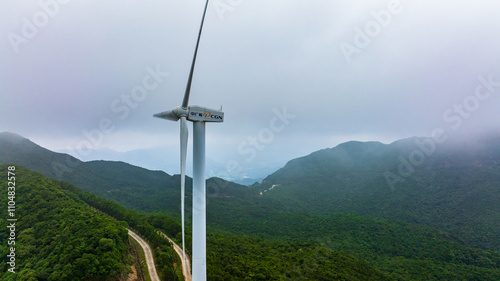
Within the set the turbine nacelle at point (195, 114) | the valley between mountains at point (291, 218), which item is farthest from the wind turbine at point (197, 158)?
the valley between mountains at point (291, 218)

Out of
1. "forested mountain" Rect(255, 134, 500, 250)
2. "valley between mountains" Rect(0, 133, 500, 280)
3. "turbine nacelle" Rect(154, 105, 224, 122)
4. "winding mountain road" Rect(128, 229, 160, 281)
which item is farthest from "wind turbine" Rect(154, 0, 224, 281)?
"forested mountain" Rect(255, 134, 500, 250)

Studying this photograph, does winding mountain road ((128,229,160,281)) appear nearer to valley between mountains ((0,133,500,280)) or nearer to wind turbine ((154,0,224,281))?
valley between mountains ((0,133,500,280))

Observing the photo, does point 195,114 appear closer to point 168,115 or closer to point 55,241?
point 168,115

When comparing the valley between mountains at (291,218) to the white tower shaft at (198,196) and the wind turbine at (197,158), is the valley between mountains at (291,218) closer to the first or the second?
the white tower shaft at (198,196)

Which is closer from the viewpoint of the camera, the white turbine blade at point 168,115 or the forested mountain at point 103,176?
the white turbine blade at point 168,115

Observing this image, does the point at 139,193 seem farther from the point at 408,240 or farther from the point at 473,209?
the point at 473,209

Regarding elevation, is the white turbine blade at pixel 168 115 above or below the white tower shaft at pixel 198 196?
above

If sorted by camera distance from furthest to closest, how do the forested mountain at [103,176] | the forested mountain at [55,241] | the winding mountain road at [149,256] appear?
the forested mountain at [103,176]
the winding mountain road at [149,256]
the forested mountain at [55,241]
